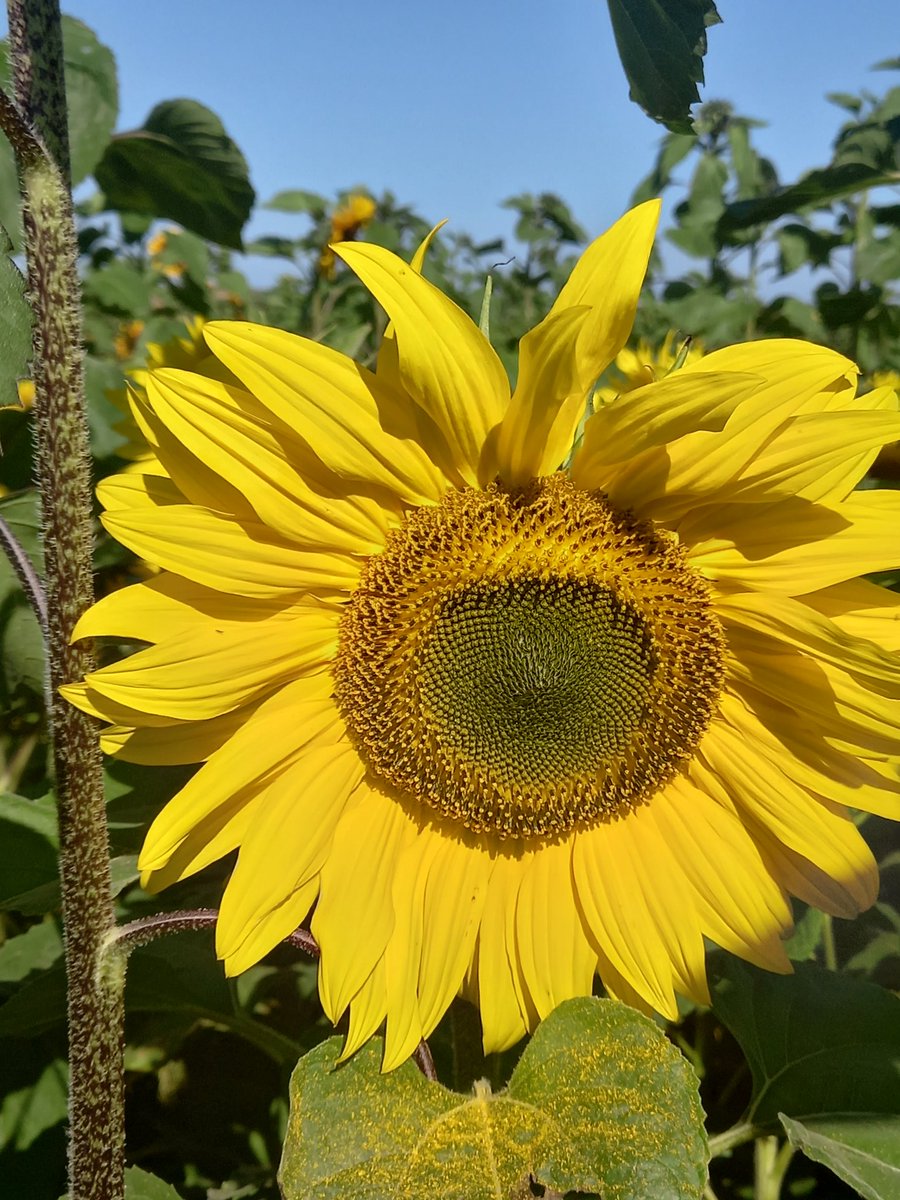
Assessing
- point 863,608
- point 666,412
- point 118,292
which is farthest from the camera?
point 118,292

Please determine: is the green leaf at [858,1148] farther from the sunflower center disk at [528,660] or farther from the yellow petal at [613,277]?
the yellow petal at [613,277]

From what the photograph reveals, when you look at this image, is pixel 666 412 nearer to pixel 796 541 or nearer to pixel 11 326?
pixel 796 541

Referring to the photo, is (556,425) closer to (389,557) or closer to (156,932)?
(389,557)

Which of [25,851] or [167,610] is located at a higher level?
[167,610]

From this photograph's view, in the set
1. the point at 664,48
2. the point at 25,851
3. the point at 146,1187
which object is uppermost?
the point at 664,48

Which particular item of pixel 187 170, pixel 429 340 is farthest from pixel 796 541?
pixel 187 170

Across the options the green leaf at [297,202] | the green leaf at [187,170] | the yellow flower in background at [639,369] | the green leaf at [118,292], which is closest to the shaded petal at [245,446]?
the yellow flower in background at [639,369]

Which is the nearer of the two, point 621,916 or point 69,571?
point 69,571
